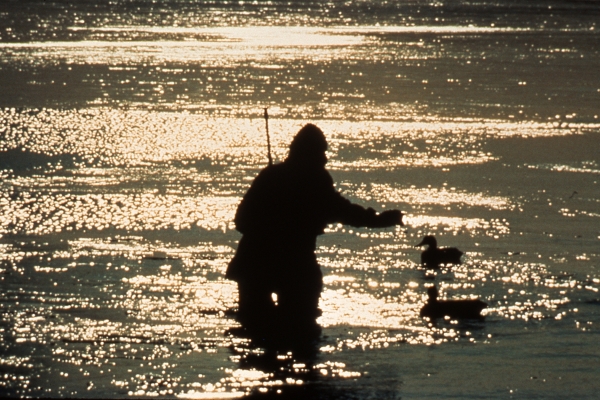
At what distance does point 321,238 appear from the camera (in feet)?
36.2

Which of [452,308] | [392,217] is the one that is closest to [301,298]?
[392,217]

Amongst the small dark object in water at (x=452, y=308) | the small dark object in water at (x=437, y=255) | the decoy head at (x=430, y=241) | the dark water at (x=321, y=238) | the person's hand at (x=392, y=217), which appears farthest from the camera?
the decoy head at (x=430, y=241)

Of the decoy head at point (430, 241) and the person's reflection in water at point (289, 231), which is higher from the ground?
the person's reflection in water at point (289, 231)

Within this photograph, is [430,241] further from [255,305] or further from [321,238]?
[255,305]

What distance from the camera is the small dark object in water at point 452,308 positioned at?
820cm

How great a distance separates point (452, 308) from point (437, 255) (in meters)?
1.50

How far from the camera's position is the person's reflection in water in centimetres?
784

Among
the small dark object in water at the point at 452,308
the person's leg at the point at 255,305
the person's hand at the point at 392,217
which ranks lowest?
the small dark object in water at the point at 452,308

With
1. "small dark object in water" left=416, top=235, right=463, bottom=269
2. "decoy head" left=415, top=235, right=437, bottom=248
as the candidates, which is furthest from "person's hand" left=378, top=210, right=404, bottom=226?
"decoy head" left=415, top=235, right=437, bottom=248

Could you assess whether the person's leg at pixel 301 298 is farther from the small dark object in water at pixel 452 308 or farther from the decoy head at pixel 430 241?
the decoy head at pixel 430 241

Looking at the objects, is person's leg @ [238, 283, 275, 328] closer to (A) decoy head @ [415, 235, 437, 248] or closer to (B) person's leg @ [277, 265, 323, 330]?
(B) person's leg @ [277, 265, 323, 330]

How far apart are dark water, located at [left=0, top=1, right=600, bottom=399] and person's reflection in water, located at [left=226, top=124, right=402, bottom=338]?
9.2 inches

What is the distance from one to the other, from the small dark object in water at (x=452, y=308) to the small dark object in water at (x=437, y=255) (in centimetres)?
134

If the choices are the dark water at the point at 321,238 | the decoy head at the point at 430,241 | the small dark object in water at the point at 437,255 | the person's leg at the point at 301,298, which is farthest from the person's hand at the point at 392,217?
the decoy head at the point at 430,241
